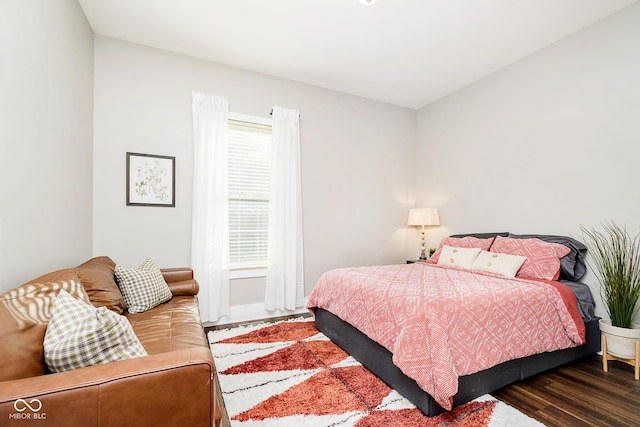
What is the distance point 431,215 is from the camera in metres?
4.21

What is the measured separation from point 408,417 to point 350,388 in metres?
0.42

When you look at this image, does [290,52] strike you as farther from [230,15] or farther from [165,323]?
[165,323]

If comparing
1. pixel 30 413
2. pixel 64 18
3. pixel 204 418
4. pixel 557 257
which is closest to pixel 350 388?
pixel 204 418

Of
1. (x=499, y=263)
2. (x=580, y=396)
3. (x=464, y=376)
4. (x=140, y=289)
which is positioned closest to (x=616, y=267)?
(x=499, y=263)

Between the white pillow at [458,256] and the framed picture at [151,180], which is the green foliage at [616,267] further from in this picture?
the framed picture at [151,180]

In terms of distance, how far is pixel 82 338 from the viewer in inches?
41.2

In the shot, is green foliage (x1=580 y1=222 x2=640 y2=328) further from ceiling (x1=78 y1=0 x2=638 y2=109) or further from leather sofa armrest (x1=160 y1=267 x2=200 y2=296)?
leather sofa armrest (x1=160 y1=267 x2=200 y2=296)

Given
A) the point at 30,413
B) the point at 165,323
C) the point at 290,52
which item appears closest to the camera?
the point at 30,413

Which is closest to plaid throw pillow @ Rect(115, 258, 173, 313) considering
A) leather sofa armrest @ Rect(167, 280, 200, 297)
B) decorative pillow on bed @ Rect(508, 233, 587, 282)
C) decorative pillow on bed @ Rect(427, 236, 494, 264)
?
leather sofa armrest @ Rect(167, 280, 200, 297)

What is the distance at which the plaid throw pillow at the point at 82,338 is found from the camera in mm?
1030

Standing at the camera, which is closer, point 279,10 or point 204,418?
point 204,418

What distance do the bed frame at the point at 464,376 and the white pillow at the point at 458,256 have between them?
1.01m

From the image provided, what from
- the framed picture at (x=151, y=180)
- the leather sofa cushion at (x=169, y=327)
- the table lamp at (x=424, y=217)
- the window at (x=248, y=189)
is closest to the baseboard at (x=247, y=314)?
the window at (x=248, y=189)

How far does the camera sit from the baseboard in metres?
3.38
